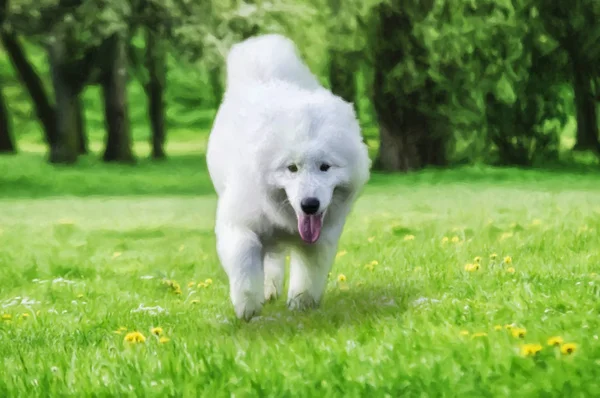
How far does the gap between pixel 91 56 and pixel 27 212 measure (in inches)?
426

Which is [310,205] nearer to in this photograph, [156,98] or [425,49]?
[425,49]

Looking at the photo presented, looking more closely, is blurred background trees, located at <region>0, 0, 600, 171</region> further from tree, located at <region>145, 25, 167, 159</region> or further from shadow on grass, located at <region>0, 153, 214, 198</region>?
tree, located at <region>145, 25, 167, 159</region>

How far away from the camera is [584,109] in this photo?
958 inches

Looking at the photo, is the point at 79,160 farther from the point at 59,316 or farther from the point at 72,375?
the point at 72,375

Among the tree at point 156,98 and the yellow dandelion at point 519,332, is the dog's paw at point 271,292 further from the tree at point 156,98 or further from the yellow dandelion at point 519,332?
the tree at point 156,98

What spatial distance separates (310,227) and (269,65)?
154 centimetres

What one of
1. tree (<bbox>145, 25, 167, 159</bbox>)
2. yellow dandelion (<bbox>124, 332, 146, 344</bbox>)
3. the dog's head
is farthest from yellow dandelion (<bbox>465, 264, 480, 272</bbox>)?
tree (<bbox>145, 25, 167, 159</bbox>)

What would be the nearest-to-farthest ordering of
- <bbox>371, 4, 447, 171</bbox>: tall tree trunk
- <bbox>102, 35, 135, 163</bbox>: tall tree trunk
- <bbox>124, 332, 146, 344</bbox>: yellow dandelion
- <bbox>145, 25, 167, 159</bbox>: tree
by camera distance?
1. <bbox>124, 332, 146, 344</bbox>: yellow dandelion
2. <bbox>371, 4, 447, 171</bbox>: tall tree trunk
3. <bbox>102, 35, 135, 163</bbox>: tall tree trunk
4. <bbox>145, 25, 167, 159</bbox>: tree

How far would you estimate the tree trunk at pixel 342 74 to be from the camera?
2081cm

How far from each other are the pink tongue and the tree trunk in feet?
51.4

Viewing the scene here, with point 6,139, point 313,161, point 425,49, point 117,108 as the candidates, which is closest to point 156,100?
point 117,108

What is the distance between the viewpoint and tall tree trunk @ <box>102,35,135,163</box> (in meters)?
26.0

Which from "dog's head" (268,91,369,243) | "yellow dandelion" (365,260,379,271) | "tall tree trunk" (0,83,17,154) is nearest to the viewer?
"dog's head" (268,91,369,243)

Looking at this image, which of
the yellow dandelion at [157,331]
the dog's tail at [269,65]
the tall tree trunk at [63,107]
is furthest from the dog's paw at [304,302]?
the tall tree trunk at [63,107]
